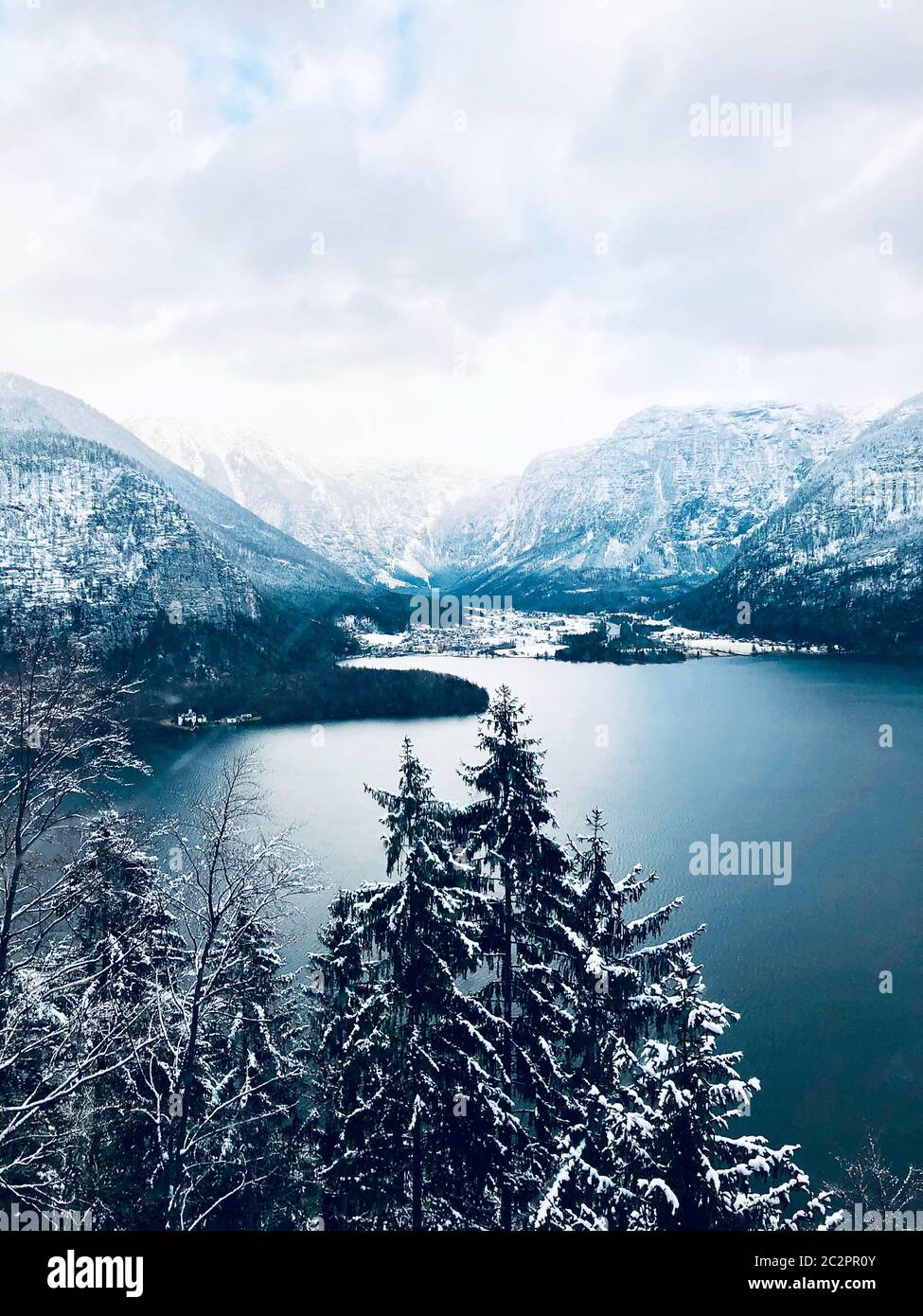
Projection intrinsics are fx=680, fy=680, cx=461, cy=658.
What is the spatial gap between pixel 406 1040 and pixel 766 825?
4693 centimetres

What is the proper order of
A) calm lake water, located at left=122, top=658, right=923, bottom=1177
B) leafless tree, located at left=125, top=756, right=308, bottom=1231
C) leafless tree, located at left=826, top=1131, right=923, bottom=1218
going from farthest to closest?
1. calm lake water, located at left=122, top=658, right=923, bottom=1177
2. leafless tree, located at left=826, top=1131, right=923, bottom=1218
3. leafless tree, located at left=125, top=756, right=308, bottom=1231

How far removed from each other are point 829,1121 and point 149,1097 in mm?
21365

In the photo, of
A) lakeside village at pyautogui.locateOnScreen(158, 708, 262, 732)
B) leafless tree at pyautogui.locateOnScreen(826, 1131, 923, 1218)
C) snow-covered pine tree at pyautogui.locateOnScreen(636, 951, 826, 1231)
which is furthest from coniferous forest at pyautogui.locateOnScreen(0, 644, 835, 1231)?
lakeside village at pyautogui.locateOnScreen(158, 708, 262, 732)

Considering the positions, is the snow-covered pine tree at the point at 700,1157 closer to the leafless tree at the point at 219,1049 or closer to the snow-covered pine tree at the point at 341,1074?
the snow-covered pine tree at the point at 341,1074

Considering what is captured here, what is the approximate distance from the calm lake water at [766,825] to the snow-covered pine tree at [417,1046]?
13772 millimetres

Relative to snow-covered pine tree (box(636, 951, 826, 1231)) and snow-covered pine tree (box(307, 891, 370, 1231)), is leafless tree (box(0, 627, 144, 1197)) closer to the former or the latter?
snow-covered pine tree (box(307, 891, 370, 1231))

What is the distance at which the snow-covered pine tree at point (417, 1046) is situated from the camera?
43.0 feet

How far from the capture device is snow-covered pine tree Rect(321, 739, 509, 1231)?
13.1 m

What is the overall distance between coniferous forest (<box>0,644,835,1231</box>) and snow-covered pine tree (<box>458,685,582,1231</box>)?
5cm

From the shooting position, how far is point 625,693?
126438 millimetres
